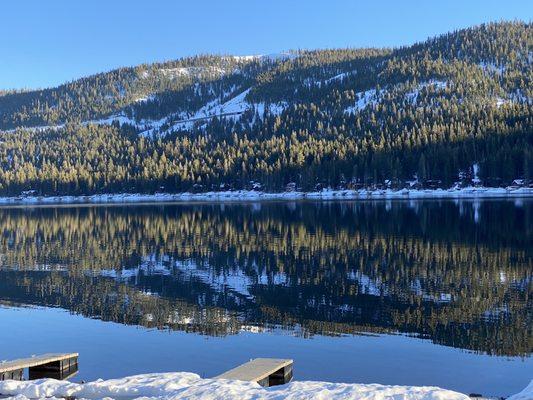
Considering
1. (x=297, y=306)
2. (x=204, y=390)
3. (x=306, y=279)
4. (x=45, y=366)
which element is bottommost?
(x=297, y=306)

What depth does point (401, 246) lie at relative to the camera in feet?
178

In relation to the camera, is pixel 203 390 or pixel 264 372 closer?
pixel 203 390

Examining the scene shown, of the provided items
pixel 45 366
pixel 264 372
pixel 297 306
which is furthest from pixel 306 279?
pixel 45 366

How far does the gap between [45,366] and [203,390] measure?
8.59 meters

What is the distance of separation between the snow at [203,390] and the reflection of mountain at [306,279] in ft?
30.1

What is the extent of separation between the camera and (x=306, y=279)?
132ft

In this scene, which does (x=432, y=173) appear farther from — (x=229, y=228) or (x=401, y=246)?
(x=401, y=246)

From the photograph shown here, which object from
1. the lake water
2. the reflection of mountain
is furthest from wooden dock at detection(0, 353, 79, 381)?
the reflection of mountain

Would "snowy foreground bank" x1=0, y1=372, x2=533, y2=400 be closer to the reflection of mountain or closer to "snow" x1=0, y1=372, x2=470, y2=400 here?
"snow" x1=0, y1=372, x2=470, y2=400

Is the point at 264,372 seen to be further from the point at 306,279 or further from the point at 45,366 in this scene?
the point at 306,279

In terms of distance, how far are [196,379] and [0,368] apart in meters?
7.15

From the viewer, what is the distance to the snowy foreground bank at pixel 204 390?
15.5m

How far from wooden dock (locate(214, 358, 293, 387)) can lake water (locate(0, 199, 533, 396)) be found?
0.94 metres

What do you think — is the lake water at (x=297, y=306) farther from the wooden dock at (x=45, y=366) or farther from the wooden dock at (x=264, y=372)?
the wooden dock at (x=264, y=372)
